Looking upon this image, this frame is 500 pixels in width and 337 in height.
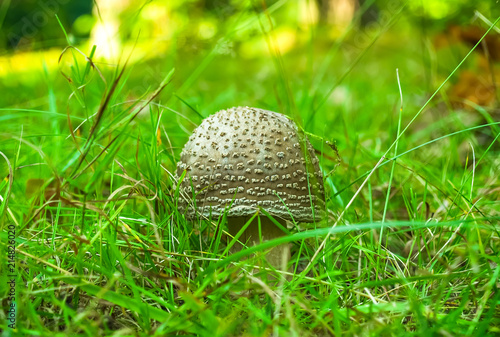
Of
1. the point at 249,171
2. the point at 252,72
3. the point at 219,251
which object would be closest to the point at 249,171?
the point at 249,171

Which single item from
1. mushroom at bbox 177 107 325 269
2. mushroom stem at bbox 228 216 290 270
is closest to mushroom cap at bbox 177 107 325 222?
mushroom at bbox 177 107 325 269

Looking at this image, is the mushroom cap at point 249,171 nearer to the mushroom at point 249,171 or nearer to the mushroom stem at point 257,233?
the mushroom at point 249,171

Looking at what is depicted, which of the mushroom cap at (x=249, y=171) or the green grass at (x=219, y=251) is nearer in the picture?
the green grass at (x=219, y=251)

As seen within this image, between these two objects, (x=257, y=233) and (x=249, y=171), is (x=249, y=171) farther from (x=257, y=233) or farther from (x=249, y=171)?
(x=257, y=233)

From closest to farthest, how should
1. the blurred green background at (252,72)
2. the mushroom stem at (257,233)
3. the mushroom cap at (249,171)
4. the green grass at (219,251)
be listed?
the green grass at (219,251), the mushroom cap at (249,171), the mushroom stem at (257,233), the blurred green background at (252,72)

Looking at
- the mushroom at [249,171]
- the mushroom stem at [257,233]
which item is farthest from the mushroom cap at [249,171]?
the mushroom stem at [257,233]

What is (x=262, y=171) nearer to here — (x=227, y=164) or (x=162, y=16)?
(x=227, y=164)

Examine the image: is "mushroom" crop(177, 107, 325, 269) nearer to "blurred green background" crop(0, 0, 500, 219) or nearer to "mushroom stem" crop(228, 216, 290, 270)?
"mushroom stem" crop(228, 216, 290, 270)

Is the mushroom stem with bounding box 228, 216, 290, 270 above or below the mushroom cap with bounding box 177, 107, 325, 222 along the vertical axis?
below

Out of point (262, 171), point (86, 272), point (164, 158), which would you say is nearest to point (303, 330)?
point (262, 171)
